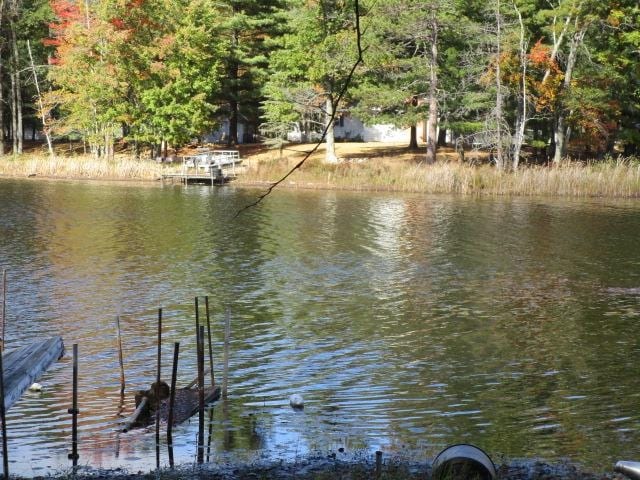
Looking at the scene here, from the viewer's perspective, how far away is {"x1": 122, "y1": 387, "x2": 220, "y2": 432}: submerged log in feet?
40.7

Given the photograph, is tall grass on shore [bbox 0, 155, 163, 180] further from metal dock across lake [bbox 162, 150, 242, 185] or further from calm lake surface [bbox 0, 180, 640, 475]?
calm lake surface [bbox 0, 180, 640, 475]

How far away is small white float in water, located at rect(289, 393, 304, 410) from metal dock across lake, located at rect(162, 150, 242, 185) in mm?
39401

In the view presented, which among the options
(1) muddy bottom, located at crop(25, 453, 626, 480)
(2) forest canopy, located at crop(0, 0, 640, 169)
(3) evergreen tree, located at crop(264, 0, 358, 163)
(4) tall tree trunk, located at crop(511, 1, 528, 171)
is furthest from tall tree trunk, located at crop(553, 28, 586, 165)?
(1) muddy bottom, located at crop(25, 453, 626, 480)

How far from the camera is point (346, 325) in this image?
19016 mm

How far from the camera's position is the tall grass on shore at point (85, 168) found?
2164 inches

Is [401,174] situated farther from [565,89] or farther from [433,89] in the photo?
[565,89]

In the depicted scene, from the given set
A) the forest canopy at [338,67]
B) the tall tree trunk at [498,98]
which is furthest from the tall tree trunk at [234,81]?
the tall tree trunk at [498,98]

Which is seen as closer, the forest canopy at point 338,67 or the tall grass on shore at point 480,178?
the tall grass on shore at point 480,178

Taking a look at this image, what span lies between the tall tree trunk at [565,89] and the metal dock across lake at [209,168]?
17.5 meters

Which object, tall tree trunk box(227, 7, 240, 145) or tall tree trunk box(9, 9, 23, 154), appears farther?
tall tree trunk box(227, 7, 240, 145)

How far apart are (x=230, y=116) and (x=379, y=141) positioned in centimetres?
1463

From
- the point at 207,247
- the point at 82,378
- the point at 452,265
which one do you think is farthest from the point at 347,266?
the point at 82,378

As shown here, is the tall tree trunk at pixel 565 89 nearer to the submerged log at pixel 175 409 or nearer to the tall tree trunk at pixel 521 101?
the tall tree trunk at pixel 521 101

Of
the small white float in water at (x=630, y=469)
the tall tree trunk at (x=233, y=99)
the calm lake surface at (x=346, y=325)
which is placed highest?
the tall tree trunk at (x=233, y=99)
